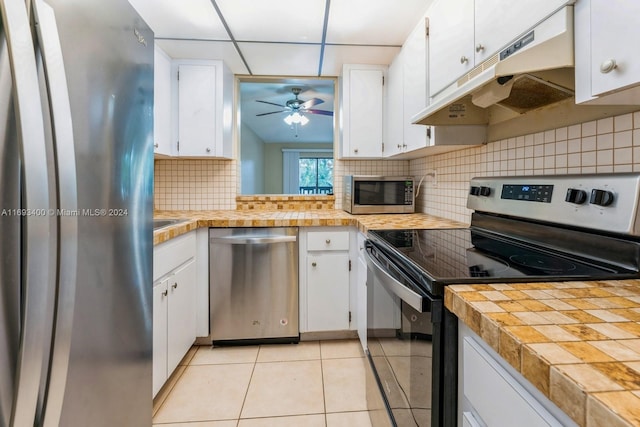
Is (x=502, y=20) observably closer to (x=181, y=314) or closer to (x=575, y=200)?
(x=575, y=200)

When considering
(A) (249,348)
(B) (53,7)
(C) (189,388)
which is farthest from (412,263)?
(A) (249,348)

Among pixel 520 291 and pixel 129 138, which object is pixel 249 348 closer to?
pixel 129 138

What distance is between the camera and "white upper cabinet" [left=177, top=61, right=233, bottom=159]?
2457 mm

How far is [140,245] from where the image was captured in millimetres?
1058

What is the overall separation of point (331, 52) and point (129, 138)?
1.78m

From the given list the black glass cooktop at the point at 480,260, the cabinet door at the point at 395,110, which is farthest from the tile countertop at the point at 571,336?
the cabinet door at the point at 395,110

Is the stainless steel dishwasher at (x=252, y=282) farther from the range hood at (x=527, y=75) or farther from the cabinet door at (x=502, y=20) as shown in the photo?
the cabinet door at (x=502, y=20)

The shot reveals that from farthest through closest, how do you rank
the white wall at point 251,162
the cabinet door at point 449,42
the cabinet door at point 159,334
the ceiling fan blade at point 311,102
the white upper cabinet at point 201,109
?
the white wall at point 251,162
the ceiling fan blade at point 311,102
the white upper cabinet at point 201,109
the cabinet door at point 159,334
the cabinet door at point 449,42

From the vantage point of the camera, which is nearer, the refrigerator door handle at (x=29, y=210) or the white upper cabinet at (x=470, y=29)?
the refrigerator door handle at (x=29, y=210)

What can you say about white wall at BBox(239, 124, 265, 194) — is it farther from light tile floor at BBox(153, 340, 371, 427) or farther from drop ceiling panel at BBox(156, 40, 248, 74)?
light tile floor at BBox(153, 340, 371, 427)

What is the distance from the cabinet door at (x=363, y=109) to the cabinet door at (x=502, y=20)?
1.30m

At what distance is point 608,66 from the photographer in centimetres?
71

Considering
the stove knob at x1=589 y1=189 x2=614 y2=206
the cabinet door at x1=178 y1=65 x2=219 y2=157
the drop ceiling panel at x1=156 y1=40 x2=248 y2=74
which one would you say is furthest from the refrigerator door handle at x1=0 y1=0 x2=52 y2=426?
the cabinet door at x1=178 y1=65 x2=219 y2=157

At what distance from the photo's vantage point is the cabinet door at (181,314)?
171cm
